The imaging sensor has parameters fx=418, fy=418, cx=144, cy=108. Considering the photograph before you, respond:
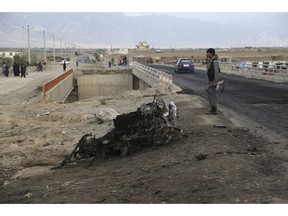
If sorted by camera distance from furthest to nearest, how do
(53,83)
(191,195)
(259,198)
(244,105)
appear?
(53,83) < (244,105) < (191,195) < (259,198)

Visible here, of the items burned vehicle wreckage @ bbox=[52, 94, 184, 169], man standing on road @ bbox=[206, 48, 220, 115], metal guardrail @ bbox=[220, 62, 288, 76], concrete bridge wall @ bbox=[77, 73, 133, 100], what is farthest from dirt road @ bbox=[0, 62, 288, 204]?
concrete bridge wall @ bbox=[77, 73, 133, 100]

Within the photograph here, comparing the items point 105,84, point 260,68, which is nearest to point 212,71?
point 260,68

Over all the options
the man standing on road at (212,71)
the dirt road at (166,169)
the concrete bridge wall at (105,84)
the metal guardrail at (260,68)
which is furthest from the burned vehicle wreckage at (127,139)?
the concrete bridge wall at (105,84)

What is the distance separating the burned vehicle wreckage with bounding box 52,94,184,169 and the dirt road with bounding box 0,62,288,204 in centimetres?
19

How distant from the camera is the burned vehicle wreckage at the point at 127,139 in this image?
28.4 ft

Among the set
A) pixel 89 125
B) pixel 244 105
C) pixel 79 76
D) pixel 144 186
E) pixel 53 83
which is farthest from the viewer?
pixel 79 76

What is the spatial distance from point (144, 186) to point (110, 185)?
A: 0.67 meters

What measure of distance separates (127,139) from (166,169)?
6.22 feet

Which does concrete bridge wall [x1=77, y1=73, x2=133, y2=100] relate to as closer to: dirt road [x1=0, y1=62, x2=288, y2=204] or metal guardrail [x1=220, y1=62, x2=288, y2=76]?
metal guardrail [x1=220, y1=62, x2=288, y2=76]

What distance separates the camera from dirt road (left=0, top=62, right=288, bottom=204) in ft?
18.2

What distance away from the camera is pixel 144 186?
6.17m

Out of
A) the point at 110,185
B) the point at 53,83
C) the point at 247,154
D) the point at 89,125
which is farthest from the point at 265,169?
the point at 53,83

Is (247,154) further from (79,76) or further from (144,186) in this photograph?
(79,76)

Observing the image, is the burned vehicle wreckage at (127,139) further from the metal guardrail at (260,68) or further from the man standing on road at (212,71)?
the metal guardrail at (260,68)
